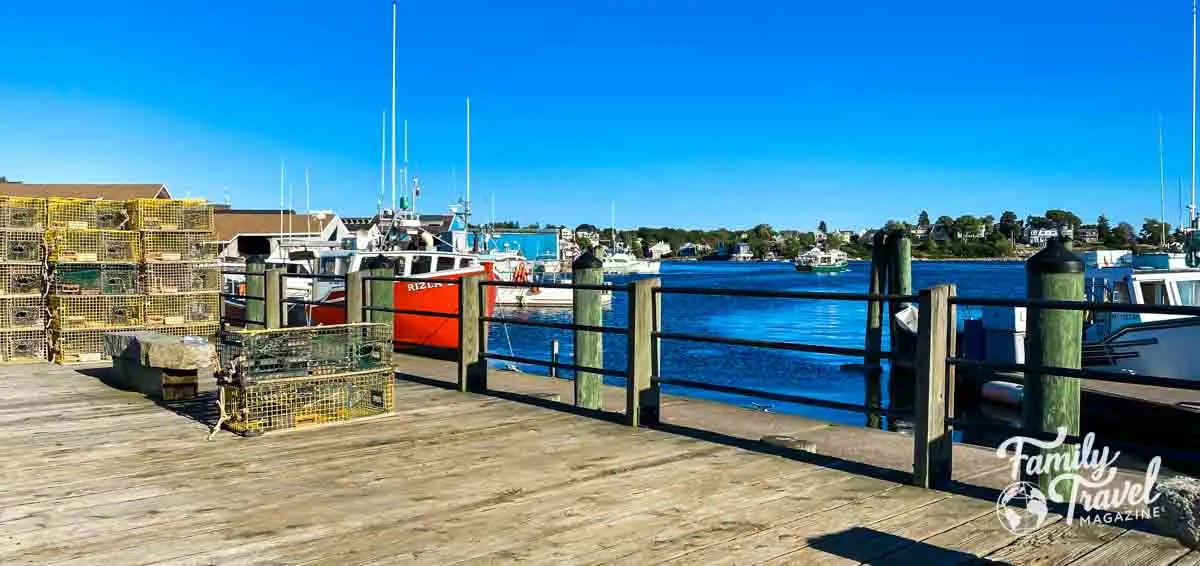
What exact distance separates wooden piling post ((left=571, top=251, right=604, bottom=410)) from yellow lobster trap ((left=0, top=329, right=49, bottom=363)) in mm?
6615

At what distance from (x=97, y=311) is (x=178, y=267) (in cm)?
99

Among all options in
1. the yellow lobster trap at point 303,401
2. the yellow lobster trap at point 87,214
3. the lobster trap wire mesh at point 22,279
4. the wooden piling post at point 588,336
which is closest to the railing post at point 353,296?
the yellow lobster trap at point 303,401

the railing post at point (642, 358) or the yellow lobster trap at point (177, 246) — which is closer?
the railing post at point (642, 358)

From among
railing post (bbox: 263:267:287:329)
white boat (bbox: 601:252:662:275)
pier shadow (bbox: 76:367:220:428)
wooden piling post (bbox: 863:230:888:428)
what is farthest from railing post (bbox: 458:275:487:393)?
white boat (bbox: 601:252:662:275)

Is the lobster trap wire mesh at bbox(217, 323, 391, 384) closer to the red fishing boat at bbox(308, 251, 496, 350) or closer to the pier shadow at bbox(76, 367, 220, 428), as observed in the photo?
the pier shadow at bbox(76, 367, 220, 428)

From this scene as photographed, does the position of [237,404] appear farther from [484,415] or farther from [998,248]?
[998,248]

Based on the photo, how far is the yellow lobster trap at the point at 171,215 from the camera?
35.1 ft

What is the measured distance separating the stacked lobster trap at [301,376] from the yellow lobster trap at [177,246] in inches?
173

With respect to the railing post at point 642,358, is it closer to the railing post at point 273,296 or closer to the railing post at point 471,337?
the railing post at point 471,337

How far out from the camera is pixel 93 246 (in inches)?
412

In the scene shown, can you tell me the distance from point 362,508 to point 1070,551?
10.5 feet

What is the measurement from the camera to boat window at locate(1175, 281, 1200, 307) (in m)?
14.5

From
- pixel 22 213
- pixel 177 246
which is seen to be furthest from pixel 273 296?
pixel 22 213

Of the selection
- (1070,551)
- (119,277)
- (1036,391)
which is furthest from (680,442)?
(119,277)
